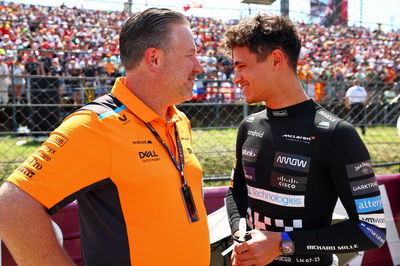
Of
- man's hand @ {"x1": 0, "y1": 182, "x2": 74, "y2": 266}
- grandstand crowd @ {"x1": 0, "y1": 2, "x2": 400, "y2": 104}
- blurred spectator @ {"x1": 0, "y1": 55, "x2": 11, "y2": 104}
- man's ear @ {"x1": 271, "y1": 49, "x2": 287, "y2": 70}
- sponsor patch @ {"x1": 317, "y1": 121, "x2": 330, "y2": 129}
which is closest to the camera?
man's hand @ {"x1": 0, "y1": 182, "x2": 74, "y2": 266}

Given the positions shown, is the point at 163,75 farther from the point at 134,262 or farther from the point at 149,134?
the point at 134,262

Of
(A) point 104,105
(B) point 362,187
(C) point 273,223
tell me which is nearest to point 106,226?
(A) point 104,105

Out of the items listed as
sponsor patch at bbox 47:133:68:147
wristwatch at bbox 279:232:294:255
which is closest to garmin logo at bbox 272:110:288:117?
wristwatch at bbox 279:232:294:255

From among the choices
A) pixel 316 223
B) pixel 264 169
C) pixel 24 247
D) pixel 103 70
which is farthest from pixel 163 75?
pixel 103 70

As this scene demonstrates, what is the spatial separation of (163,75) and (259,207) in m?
0.78

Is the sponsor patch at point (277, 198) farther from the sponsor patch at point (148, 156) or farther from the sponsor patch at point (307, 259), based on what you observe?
the sponsor patch at point (148, 156)

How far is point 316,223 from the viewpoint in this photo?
182 centimetres

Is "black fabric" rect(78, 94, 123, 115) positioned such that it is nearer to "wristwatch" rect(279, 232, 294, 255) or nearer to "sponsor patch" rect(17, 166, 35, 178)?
"sponsor patch" rect(17, 166, 35, 178)

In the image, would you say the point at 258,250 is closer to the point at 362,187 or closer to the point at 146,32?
the point at 362,187

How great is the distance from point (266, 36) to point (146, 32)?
0.61 m

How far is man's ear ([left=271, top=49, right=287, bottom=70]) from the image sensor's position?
1940mm

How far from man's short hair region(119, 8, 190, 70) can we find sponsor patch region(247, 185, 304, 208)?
0.81 m

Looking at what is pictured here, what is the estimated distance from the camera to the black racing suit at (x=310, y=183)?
1.70 m

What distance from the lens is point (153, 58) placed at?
1635mm
